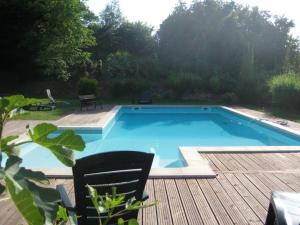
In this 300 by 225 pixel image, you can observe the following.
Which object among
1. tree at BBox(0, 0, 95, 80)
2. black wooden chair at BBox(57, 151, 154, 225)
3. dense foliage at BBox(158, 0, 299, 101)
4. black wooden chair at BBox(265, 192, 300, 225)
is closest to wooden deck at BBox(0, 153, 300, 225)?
black wooden chair at BBox(57, 151, 154, 225)

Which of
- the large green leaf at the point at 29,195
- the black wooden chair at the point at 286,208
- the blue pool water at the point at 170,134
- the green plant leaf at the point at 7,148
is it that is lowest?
the blue pool water at the point at 170,134

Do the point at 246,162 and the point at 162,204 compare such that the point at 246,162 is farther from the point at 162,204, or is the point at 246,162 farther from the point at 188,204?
the point at 162,204

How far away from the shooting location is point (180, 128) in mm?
11188

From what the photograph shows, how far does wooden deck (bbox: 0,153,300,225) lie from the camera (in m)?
3.09

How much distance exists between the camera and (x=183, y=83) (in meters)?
16.8

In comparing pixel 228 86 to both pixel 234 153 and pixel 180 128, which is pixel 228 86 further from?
pixel 234 153

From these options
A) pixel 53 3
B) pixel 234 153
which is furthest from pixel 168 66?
pixel 234 153

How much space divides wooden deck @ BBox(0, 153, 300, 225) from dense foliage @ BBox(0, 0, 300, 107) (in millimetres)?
10979

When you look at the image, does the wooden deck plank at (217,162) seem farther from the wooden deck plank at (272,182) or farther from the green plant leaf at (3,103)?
the green plant leaf at (3,103)

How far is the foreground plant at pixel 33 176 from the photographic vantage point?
54 cm

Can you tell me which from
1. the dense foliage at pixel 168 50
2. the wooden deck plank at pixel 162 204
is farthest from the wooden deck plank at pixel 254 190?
the dense foliage at pixel 168 50

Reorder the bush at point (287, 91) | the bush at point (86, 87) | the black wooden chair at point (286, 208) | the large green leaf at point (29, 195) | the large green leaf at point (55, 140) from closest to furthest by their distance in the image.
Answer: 1. the large green leaf at point (29, 195)
2. the large green leaf at point (55, 140)
3. the black wooden chair at point (286, 208)
4. the bush at point (287, 91)
5. the bush at point (86, 87)

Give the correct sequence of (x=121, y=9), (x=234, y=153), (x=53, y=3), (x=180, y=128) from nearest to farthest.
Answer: (x=234, y=153), (x=180, y=128), (x=53, y=3), (x=121, y=9)

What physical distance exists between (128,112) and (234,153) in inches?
344
